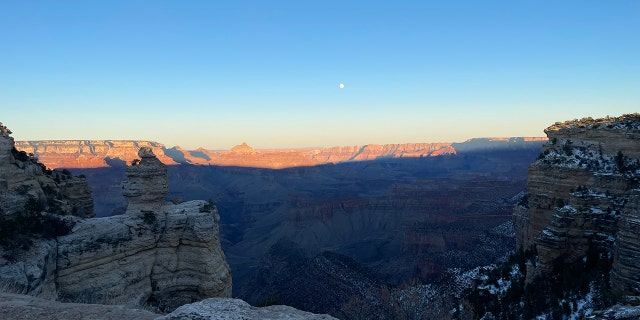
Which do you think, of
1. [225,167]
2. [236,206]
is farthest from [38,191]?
[225,167]

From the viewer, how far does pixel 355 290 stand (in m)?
42.5

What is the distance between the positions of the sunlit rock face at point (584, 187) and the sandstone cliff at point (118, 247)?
19.2 m

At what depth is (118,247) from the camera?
18.1 meters

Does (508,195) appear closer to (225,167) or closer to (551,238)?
(551,238)

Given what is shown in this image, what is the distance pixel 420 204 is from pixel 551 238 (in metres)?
90.1

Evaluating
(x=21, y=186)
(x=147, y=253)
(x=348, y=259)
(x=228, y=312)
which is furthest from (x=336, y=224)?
(x=228, y=312)

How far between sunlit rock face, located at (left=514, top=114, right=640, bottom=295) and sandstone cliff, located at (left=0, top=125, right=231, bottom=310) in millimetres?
19247

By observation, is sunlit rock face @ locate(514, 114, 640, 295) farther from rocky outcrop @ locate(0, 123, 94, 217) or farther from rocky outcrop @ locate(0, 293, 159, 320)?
rocky outcrop @ locate(0, 123, 94, 217)

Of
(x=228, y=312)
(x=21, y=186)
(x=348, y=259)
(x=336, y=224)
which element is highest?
(x=21, y=186)

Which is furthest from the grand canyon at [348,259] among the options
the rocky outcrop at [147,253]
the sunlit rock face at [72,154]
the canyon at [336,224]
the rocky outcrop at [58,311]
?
the sunlit rock face at [72,154]

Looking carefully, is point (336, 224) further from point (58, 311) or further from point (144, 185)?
point (58, 311)

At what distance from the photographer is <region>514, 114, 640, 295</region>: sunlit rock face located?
21562 millimetres

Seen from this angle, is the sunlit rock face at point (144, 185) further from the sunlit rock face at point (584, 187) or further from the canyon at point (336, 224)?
the sunlit rock face at point (584, 187)

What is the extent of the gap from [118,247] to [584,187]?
25560 millimetres
